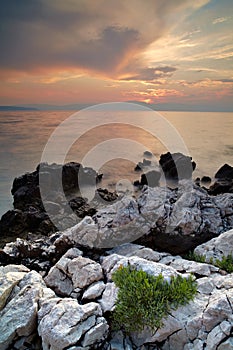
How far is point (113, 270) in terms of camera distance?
850cm

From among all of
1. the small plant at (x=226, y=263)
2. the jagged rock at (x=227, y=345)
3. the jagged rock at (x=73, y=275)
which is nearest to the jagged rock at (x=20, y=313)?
the jagged rock at (x=73, y=275)

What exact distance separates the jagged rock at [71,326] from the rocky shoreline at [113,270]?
0.07 ft

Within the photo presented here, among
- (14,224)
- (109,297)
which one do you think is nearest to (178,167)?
(14,224)

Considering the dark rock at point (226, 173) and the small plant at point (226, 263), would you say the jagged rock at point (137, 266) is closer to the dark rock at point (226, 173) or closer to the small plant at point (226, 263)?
the small plant at point (226, 263)

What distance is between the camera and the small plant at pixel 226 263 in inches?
362

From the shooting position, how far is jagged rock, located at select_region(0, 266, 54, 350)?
6918mm

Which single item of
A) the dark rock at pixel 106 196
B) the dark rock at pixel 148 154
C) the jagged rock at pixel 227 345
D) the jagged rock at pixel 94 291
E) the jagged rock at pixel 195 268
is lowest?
the dark rock at pixel 106 196

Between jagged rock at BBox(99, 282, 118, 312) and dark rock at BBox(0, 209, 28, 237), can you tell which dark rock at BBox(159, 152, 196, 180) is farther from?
jagged rock at BBox(99, 282, 118, 312)

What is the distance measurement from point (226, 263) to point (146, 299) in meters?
3.61

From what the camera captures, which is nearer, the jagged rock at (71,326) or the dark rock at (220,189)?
the jagged rock at (71,326)

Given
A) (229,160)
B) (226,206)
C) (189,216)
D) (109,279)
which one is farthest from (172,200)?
(229,160)

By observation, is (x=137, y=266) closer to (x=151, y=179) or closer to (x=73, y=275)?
(x=73, y=275)

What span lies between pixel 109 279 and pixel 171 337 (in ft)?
7.60

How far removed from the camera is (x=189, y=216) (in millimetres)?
10875
